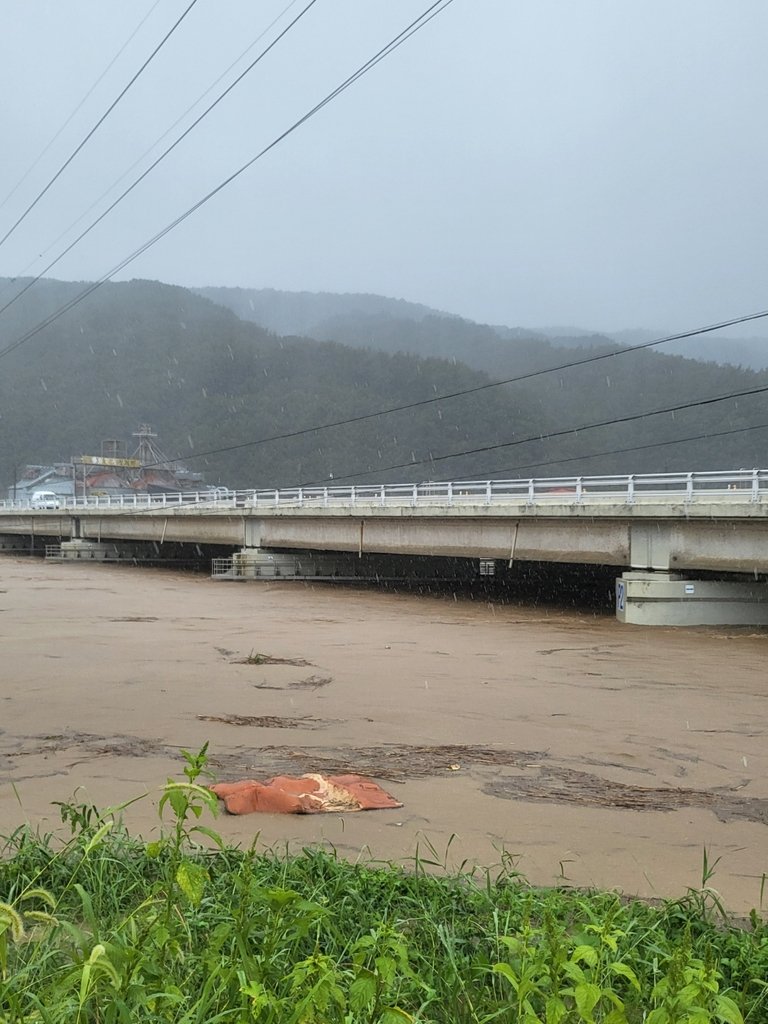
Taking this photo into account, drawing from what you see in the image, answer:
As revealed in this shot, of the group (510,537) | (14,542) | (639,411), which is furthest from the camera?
(639,411)

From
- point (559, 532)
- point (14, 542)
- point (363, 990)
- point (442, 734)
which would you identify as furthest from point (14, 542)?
point (363, 990)

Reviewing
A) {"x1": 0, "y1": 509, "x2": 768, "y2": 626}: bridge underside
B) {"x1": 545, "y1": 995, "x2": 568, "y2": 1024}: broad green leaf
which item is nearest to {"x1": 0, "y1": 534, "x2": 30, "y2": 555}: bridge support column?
{"x1": 0, "y1": 509, "x2": 768, "y2": 626}: bridge underside

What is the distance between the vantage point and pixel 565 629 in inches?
895

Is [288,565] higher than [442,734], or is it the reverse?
[288,565]

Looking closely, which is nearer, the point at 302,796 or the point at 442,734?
the point at 302,796

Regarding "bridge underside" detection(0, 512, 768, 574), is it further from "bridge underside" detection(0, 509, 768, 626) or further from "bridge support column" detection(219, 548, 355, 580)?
"bridge support column" detection(219, 548, 355, 580)

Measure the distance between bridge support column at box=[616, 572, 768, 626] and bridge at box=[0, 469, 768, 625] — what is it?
26 mm

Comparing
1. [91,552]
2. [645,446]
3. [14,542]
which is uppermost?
[645,446]

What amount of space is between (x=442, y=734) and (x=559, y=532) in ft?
59.8

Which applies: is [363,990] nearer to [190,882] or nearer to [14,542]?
[190,882]

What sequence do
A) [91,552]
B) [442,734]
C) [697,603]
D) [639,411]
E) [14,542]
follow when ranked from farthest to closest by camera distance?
1. [639,411]
2. [14,542]
3. [91,552]
4. [697,603]
5. [442,734]

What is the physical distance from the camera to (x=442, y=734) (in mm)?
9594

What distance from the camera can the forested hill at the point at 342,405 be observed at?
104438 mm

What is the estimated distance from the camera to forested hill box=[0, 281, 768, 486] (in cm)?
10444
